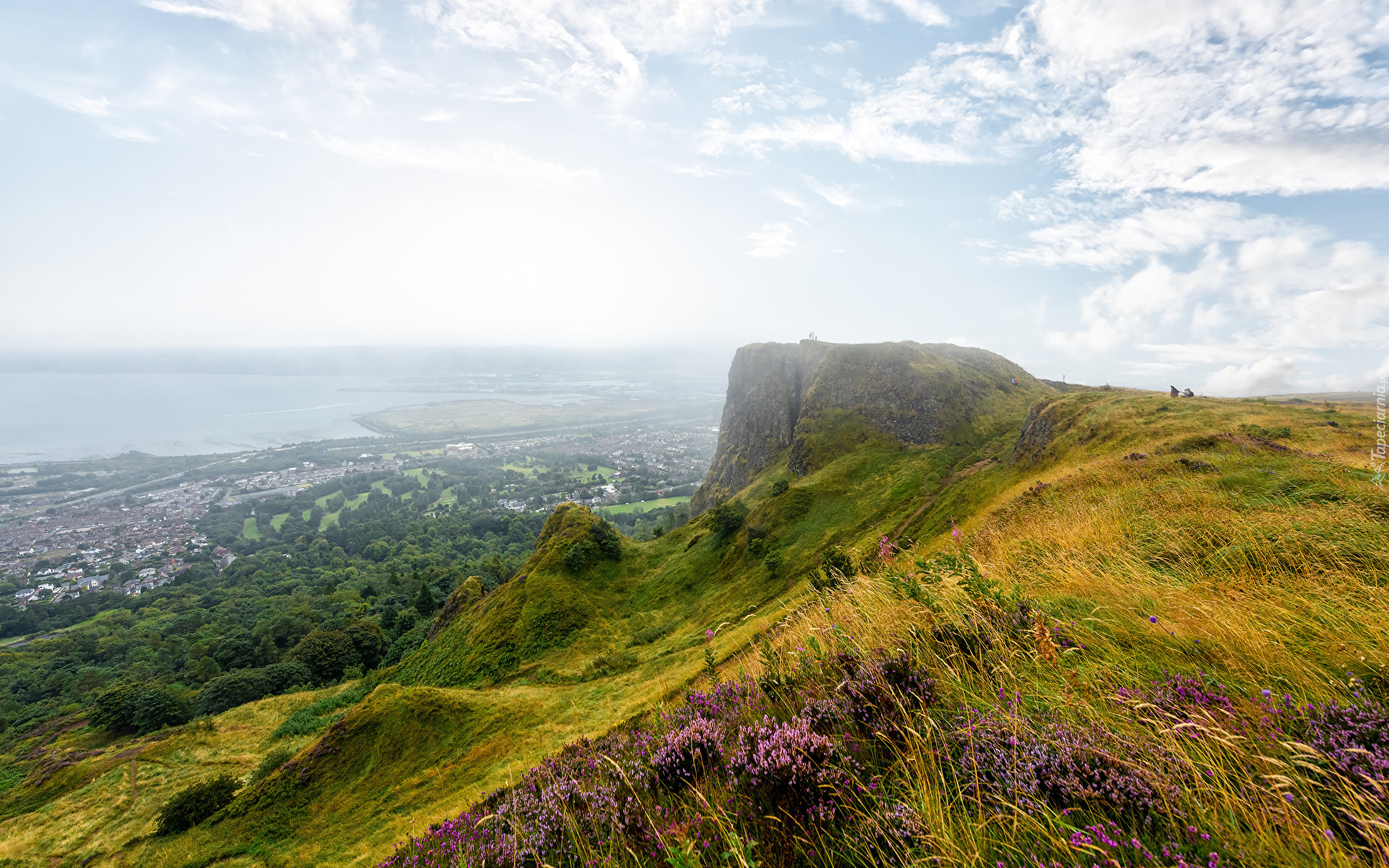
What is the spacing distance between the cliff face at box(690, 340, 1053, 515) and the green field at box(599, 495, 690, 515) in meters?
37.1

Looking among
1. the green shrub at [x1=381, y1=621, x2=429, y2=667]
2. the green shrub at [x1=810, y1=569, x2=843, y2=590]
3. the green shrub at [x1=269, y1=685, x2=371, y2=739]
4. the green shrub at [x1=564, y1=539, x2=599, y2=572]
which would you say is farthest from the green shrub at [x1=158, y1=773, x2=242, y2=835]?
the green shrub at [x1=810, y1=569, x2=843, y2=590]

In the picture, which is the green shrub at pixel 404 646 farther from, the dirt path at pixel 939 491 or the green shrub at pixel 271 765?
the dirt path at pixel 939 491

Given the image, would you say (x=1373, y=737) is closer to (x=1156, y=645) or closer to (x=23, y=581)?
(x=1156, y=645)

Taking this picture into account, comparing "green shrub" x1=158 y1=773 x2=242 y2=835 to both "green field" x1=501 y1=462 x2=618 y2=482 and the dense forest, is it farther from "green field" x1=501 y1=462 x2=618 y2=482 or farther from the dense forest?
"green field" x1=501 y1=462 x2=618 y2=482

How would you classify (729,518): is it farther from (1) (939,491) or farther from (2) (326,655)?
(2) (326,655)

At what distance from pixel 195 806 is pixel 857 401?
59.0 meters

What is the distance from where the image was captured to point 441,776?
52.7 feet

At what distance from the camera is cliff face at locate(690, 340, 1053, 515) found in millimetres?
52156

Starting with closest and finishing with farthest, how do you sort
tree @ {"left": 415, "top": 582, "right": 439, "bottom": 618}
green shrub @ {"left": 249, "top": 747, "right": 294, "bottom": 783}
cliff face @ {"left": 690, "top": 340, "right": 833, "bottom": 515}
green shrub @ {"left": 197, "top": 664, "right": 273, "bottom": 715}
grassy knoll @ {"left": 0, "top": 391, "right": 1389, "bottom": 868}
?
grassy knoll @ {"left": 0, "top": 391, "right": 1389, "bottom": 868}
green shrub @ {"left": 249, "top": 747, "right": 294, "bottom": 783}
green shrub @ {"left": 197, "top": 664, "right": 273, "bottom": 715}
tree @ {"left": 415, "top": 582, "right": 439, "bottom": 618}
cliff face @ {"left": 690, "top": 340, "right": 833, "bottom": 515}

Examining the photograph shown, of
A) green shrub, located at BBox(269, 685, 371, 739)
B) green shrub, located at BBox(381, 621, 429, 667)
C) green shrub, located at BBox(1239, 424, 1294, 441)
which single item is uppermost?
green shrub, located at BBox(1239, 424, 1294, 441)

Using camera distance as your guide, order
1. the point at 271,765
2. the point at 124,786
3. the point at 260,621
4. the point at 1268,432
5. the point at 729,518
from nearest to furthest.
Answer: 1. the point at 1268,432
2. the point at 271,765
3. the point at 124,786
4. the point at 729,518
5. the point at 260,621

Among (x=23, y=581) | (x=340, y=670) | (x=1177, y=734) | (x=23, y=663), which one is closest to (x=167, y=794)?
(x=340, y=670)

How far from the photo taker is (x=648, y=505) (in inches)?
4685

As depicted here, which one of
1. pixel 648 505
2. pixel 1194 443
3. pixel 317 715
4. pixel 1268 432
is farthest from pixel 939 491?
pixel 648 505
